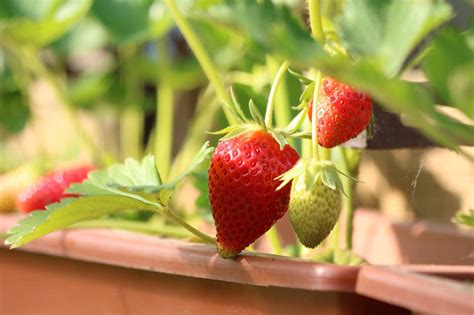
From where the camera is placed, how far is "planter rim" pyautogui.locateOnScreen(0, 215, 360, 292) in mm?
540

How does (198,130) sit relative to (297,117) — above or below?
below

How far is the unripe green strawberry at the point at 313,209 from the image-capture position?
573 millimetres

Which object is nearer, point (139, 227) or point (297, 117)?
point (297, 117)

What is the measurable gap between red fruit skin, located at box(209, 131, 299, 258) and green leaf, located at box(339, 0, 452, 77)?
14 centimetres

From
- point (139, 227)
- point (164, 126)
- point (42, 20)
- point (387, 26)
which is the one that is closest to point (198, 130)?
point (164, 126)

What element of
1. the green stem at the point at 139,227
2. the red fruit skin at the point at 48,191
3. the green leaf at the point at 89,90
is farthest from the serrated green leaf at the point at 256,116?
the green leaf at the point at 89,90

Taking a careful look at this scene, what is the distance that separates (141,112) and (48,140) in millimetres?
393

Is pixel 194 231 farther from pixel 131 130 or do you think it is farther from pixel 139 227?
pixel 131 130

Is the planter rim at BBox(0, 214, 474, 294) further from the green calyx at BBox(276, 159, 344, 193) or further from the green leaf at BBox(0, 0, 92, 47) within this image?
the green leaf at BBox(0, 0, 92, 47)

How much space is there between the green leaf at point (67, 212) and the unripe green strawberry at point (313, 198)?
0.11 metres

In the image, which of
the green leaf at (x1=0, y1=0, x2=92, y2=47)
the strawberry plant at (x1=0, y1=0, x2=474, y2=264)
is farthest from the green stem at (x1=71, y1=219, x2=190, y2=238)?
the green leaf at (x1=0, y1=0, x2=92, y2=47)

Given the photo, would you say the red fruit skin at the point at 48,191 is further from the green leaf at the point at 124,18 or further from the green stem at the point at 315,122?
the green stem at the point at 315,122

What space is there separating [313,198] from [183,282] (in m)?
0.14

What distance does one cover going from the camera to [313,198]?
57 cm
